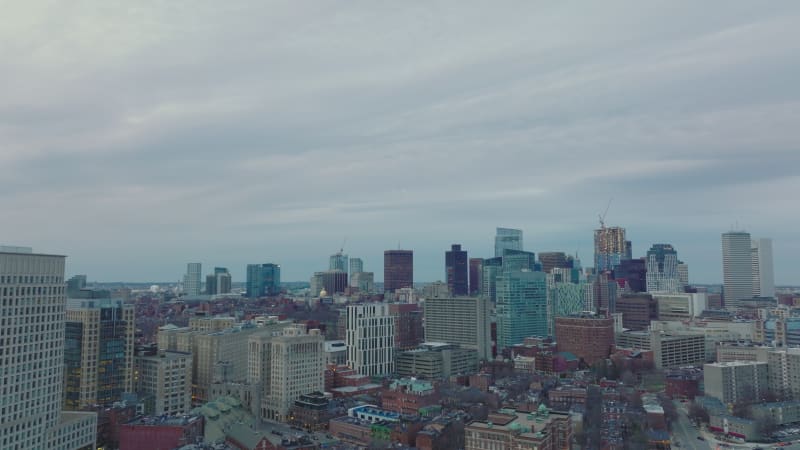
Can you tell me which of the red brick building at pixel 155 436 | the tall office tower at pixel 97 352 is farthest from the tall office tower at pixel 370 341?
the red brick building at pixel 155 436

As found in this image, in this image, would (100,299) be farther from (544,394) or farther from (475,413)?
(544,394)

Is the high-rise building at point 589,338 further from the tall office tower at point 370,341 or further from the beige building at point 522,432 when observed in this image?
the beige building at point 522,432


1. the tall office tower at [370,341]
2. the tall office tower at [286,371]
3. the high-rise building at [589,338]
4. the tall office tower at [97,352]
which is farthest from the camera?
the high-rise building at [589,338]

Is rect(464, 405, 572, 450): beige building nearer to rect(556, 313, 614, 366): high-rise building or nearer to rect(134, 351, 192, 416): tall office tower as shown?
rect(134, 351, 192, 416): tall office tower

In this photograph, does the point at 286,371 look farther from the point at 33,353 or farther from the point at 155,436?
the point at 33,353

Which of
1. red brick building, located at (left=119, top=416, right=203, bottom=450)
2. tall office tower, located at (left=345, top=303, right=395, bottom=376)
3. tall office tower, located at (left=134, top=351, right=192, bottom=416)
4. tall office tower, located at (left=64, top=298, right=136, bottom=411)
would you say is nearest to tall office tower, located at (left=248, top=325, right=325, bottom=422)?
tall office tower, located at (left=134, top=351, right=192, bottom=416)

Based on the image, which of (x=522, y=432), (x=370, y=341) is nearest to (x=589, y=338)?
(x=370, y=341)
